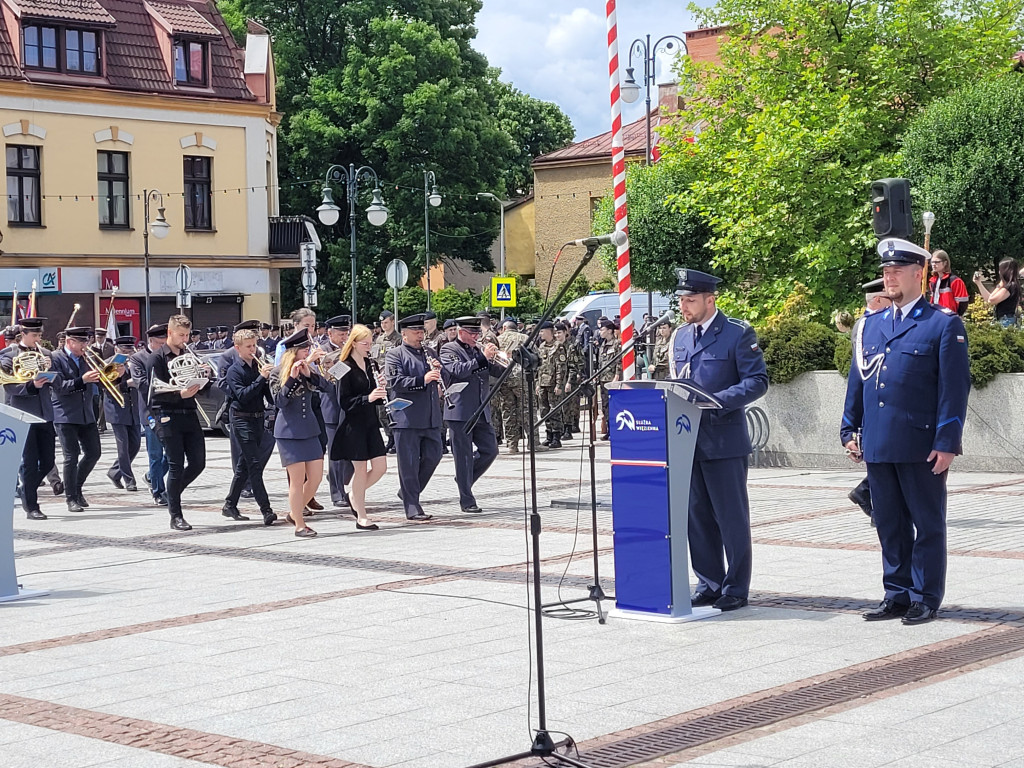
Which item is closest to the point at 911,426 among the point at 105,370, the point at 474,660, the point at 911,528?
the point at 911,528

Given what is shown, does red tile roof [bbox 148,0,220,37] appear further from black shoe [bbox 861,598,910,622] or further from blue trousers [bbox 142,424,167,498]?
black shoe [bbox 861,598,910,622]

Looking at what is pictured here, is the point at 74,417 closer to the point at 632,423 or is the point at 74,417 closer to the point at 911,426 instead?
the point at 632,423

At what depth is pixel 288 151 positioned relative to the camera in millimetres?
51594

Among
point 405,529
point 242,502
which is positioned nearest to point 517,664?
point 405,529

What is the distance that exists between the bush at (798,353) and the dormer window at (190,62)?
27.6 metres

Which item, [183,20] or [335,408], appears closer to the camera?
[335,408]

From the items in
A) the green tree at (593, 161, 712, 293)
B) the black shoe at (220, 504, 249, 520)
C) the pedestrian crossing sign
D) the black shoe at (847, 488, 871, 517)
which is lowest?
the black shoe at (220, 504, 249, 520)

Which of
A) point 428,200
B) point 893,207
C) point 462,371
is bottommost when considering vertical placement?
point 462,371

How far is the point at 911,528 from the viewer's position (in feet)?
27.0

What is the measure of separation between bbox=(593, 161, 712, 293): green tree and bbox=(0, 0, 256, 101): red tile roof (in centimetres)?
1271

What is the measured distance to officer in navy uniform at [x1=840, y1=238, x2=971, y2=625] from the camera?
25.9 feet

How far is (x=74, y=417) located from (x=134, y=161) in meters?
26.1

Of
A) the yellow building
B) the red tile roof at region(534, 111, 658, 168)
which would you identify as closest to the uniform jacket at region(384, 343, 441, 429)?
the yellow building

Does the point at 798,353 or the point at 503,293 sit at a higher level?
the point at 503,293
